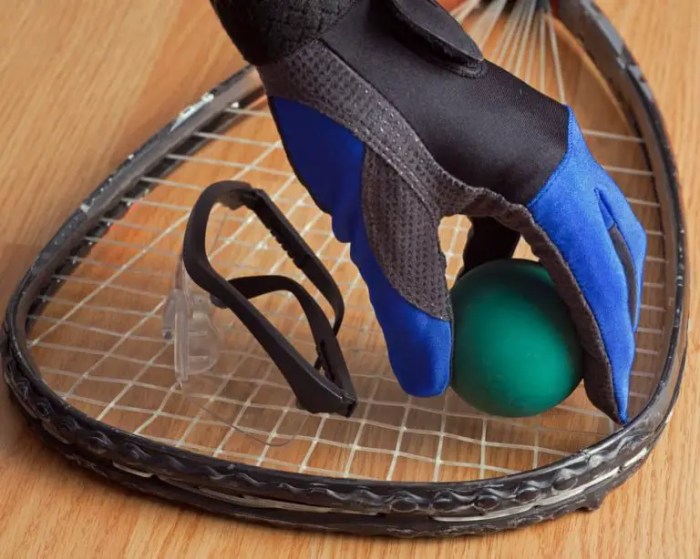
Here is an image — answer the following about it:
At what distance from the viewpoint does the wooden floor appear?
0.77 metres

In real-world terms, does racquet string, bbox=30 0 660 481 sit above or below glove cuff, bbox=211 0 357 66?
below

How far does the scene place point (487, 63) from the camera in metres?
0.68

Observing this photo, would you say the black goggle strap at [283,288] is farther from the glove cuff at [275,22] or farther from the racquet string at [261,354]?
the glove cuff at [275,22]

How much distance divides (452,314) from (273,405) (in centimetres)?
17

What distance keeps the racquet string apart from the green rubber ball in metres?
0.05

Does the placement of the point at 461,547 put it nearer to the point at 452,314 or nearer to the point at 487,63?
the point at 452,314

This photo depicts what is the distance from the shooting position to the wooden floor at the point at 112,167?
2.53 feet

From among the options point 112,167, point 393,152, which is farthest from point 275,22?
point 112,167

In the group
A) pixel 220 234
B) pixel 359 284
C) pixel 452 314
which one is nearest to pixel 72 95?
pixel 220 234

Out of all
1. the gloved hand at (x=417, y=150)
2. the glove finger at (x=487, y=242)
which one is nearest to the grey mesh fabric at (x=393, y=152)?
the gloved hand at (x=417, y=150)

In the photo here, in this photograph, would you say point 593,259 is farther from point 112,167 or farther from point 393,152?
point 112,167

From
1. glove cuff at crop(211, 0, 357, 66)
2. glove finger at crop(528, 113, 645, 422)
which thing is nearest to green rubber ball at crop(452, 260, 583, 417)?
glove finger at crop(528, 113, 645, 422)

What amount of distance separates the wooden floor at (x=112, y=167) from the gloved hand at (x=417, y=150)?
0.53ft

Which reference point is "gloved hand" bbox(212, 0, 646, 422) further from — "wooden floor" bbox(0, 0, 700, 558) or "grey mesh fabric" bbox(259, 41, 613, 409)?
"wooden floor" bbox(0, 0, 700, 558)
